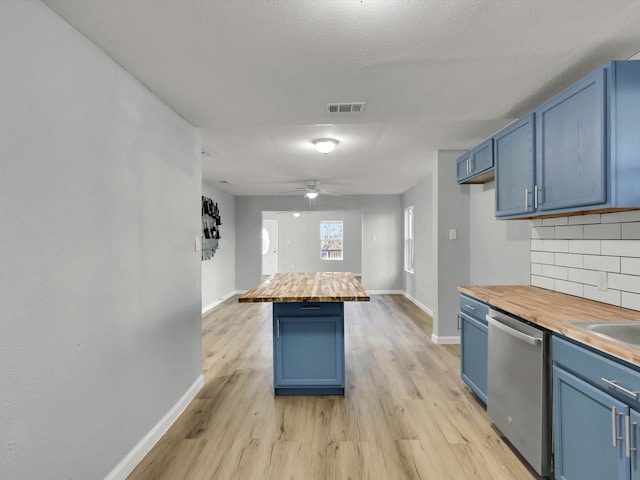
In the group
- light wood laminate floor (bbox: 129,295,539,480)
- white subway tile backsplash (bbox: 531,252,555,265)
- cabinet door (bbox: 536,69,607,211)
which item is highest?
cabinet door (bbox: 536,69,607,211)

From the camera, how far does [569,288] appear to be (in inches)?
95.0

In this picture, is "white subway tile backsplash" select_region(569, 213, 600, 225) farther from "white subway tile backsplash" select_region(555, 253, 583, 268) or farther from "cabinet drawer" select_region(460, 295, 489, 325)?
"cabinet drawer" select_region(460, 295, 489, 325)

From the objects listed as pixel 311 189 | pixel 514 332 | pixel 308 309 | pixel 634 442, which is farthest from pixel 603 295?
pixel 311 189

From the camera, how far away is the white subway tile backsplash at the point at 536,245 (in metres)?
2.77

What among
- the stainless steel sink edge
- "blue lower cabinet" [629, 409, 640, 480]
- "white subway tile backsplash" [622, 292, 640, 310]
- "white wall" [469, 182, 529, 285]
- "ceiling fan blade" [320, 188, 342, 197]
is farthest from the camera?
"ceiling fan blade" [320, 188, 342, 197]

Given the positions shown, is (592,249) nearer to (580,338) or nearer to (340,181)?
(580,338)

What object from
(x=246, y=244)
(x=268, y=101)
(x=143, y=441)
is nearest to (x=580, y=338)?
(x=268, y=101)

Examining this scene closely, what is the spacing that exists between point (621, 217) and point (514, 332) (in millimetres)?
920

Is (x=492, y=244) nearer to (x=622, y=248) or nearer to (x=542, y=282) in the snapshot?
(x=542, y=282)

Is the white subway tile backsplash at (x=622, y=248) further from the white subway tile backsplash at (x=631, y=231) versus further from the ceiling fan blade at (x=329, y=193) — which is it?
the ceiling fan blade at (x=329, y=193)

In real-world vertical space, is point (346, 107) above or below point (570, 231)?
above

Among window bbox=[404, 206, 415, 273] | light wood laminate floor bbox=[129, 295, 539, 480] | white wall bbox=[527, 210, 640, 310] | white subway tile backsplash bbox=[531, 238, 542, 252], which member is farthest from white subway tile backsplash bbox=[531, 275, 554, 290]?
window bbox=[404, 206, 415, 273]

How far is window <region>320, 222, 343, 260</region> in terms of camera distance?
11109 mm

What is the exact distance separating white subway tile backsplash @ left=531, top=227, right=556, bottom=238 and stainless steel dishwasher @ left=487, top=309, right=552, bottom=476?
2.92 ft
